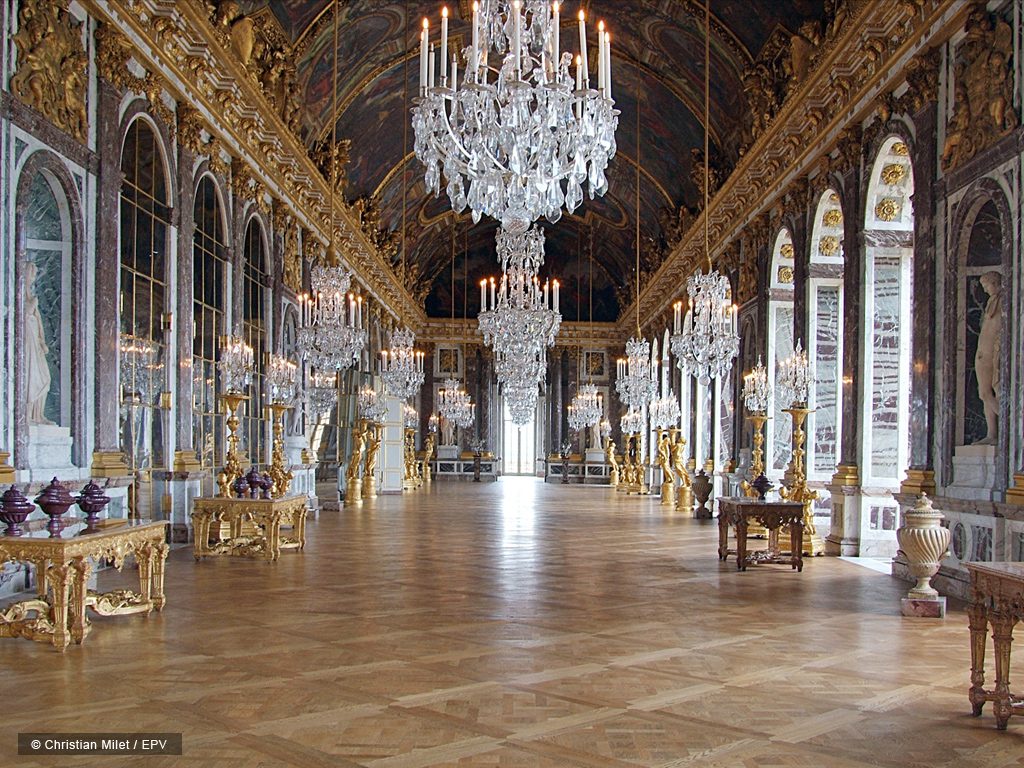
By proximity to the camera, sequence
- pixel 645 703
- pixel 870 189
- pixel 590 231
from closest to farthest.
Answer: pixel 645 703
pixel 870 189
pixel 590 231

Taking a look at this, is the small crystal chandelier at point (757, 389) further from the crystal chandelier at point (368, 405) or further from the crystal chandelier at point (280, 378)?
the crystal chandelier at point (368, 405)

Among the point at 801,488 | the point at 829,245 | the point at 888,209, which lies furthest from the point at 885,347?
the point at 829,245

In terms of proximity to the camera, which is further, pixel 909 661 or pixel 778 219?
pixel 778 219

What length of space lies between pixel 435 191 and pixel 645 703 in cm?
428

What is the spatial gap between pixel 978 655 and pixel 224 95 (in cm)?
1170

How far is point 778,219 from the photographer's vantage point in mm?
16328

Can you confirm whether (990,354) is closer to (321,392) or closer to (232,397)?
(232,397)

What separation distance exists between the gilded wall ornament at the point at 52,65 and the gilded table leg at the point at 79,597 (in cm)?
414

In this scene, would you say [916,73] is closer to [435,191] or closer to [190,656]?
[435,191]

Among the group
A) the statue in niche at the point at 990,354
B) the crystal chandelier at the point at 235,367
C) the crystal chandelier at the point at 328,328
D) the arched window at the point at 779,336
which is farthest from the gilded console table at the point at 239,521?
the arched window at the point at 779,336

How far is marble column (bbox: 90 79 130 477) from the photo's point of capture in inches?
370

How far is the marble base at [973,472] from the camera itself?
8.69m

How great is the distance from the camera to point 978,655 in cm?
493

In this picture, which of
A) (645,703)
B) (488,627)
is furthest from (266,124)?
(645,703)
